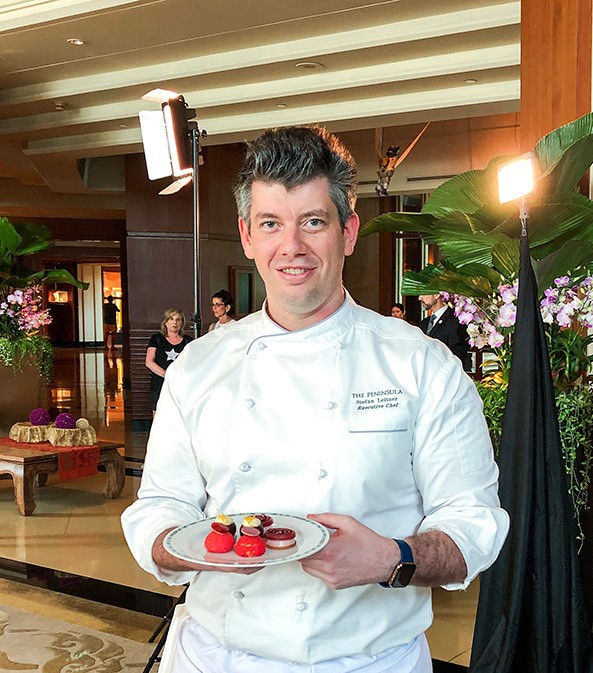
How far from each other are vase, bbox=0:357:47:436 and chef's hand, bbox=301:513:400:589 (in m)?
8.72

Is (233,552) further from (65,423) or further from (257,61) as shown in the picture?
(257,61)

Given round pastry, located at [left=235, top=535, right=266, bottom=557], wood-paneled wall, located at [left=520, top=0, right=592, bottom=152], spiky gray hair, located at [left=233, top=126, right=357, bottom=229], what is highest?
wood-paneled wall, located at [left=520, top=0, right=592, bottom=152]

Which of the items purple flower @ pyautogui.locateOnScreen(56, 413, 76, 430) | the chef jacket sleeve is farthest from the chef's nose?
purple flower @ pyautogui.locateOnScreen(56, 413, 76, 430)

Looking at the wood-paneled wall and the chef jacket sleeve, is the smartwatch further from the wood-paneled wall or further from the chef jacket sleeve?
the wood-paneled wall

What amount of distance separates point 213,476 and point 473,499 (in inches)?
16.6

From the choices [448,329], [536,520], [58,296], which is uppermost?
[58,296]

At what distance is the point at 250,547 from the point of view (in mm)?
1144

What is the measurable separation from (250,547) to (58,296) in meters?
28.3

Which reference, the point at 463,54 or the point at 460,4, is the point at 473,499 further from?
the point at 463,54

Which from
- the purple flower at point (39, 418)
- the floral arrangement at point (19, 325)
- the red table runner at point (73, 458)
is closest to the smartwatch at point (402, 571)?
the red table runner at point (73, 458)

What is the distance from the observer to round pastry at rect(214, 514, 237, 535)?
121 cm

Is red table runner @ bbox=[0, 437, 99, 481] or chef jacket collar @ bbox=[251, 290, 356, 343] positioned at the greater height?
chef jacket collar @ bbox=[251, 290, 356, 343]

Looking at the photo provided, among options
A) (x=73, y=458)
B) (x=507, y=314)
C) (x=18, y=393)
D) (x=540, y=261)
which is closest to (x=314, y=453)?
(x=507, y=314)

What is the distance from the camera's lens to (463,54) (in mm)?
5953
